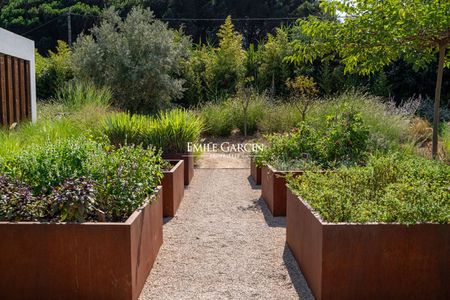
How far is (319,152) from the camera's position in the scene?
286 inches

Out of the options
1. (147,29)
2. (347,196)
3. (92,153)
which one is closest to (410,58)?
(347,196)

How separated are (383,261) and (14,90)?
939 cm

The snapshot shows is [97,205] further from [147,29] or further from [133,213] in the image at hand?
[147,29]

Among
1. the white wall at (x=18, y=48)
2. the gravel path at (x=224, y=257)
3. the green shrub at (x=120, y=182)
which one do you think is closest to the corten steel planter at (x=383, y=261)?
the gravel path at (x=224, y=257)

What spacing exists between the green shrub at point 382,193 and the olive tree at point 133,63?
406 inches

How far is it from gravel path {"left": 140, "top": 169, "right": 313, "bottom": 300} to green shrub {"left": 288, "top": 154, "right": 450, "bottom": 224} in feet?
2.17

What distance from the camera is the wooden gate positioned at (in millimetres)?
9734

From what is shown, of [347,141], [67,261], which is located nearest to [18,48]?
[347,141]

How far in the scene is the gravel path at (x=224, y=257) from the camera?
12.4 feet

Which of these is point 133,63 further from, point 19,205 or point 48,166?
point 19,205

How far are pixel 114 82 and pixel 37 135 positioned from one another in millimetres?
7749

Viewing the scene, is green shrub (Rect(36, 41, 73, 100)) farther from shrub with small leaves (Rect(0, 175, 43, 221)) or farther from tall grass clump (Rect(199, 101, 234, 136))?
shrub with small leaves (Rect(0, 175, 43, 221))

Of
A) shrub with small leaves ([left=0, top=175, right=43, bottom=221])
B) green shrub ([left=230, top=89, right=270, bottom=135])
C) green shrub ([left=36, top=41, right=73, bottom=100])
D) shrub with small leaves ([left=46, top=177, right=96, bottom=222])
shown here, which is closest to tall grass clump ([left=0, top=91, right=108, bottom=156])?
shrub with small leaves ([left=0, top=175, right=43, bottom=221])

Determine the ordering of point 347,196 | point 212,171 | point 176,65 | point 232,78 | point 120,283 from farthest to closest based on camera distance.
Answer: point 232,78 < point 176,65 < point 212,171 < point 347,196 < point 120,283
